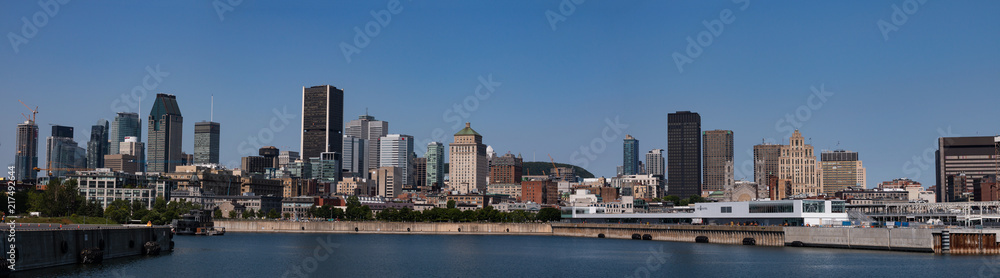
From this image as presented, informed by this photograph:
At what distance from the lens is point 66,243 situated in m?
95.2

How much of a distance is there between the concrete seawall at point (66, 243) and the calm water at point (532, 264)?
148cm

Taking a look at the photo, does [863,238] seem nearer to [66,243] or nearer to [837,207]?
[837,207]

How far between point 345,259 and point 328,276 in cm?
2812

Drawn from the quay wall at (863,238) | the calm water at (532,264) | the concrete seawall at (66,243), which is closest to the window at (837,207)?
the quay wall at (863,238)

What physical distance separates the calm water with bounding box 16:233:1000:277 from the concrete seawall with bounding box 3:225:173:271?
58.4 inches

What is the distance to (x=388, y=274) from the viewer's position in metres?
104

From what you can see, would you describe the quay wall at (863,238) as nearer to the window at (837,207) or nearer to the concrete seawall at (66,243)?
the window at (837,207)

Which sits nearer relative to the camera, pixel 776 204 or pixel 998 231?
pixel 998 231

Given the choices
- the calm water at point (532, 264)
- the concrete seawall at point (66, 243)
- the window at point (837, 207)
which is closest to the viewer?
the concrete seawall at point (66, 243)

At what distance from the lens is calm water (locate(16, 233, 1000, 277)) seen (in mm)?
103438

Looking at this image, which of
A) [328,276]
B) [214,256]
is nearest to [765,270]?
[328,276]

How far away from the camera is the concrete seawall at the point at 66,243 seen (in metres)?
84.2

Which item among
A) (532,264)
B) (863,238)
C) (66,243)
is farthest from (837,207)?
(66,243)

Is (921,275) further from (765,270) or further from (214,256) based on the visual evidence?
(214,256)
